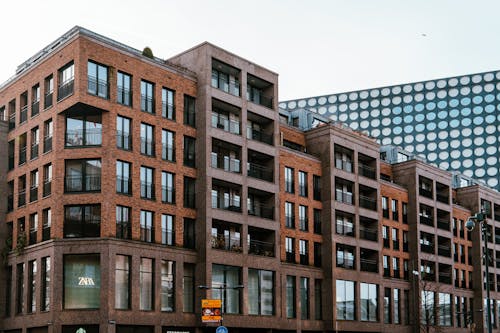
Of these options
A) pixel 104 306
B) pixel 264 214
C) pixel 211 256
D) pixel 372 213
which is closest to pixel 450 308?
pixel 372 213

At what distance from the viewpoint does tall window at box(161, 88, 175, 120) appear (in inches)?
2376

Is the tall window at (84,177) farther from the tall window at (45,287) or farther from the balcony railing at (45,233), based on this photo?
the tall window at (45,287)

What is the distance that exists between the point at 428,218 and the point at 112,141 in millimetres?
46785

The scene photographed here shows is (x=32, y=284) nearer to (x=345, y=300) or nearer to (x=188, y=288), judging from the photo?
(x=188, y=288)

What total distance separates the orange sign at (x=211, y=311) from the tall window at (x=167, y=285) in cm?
368

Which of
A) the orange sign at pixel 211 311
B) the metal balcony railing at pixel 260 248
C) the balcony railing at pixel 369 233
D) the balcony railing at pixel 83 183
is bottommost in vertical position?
the orange sign at pixel 211 311

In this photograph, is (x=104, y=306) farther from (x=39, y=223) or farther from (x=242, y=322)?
(x=242, y=322)

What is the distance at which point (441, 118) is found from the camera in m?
143

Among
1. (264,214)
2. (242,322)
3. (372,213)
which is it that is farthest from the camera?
(372,213)

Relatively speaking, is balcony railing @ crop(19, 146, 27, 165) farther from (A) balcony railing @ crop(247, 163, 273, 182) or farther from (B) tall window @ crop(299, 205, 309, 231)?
(B) tall window @ crop(299, 205, 309, 231)

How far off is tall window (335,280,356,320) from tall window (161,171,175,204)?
21.0m

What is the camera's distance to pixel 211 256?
196 feet

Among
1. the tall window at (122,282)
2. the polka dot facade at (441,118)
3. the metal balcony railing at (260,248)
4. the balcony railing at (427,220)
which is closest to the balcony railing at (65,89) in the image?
the tall window at (122,282)

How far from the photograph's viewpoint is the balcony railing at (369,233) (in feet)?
261
